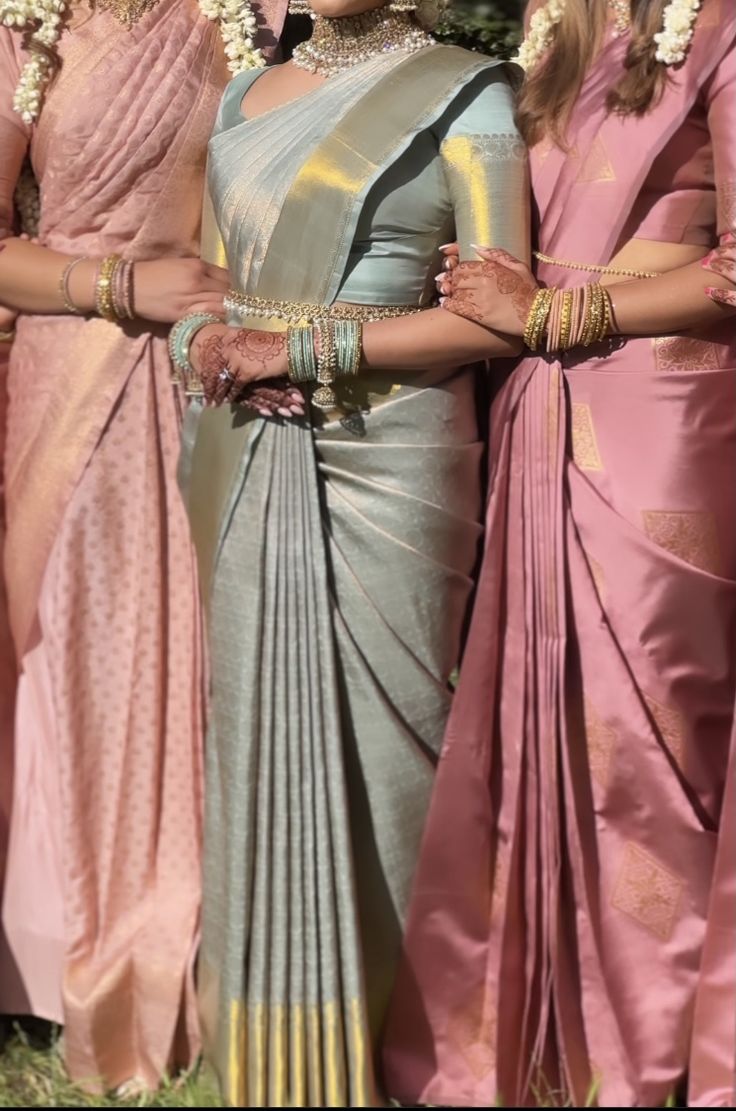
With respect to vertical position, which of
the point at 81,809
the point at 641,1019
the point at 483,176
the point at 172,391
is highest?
the point at 483,176

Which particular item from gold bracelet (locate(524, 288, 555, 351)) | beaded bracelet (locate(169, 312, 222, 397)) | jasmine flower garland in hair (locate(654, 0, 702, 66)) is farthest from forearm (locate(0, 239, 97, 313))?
jasmine flower garland in hair (locate(654, 0, 702, 66))

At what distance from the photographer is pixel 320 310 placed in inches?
86.8

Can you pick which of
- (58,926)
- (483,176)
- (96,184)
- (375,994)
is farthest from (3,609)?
(483,176)

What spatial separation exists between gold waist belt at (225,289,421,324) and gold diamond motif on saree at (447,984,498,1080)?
1.21 m

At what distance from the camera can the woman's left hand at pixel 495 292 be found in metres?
2.12

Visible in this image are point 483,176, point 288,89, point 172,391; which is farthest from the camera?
point 172,391

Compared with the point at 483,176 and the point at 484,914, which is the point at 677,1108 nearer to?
the point at 484,914

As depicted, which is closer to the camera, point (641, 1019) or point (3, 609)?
point (641, 1019)

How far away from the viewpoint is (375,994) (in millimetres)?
2373

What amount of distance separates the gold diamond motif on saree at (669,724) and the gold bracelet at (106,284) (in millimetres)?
1181

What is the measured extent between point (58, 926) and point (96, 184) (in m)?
1.42

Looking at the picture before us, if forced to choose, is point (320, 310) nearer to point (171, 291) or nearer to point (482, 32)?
point (171, 291)

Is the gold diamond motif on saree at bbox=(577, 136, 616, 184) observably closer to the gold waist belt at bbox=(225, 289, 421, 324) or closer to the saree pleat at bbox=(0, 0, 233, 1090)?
the gold waist belt at bbox=(225, 289, 421, 324)

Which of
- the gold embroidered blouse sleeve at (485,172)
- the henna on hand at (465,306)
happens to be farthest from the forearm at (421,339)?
the gold embroidered blouse sleeve at (485,172)
